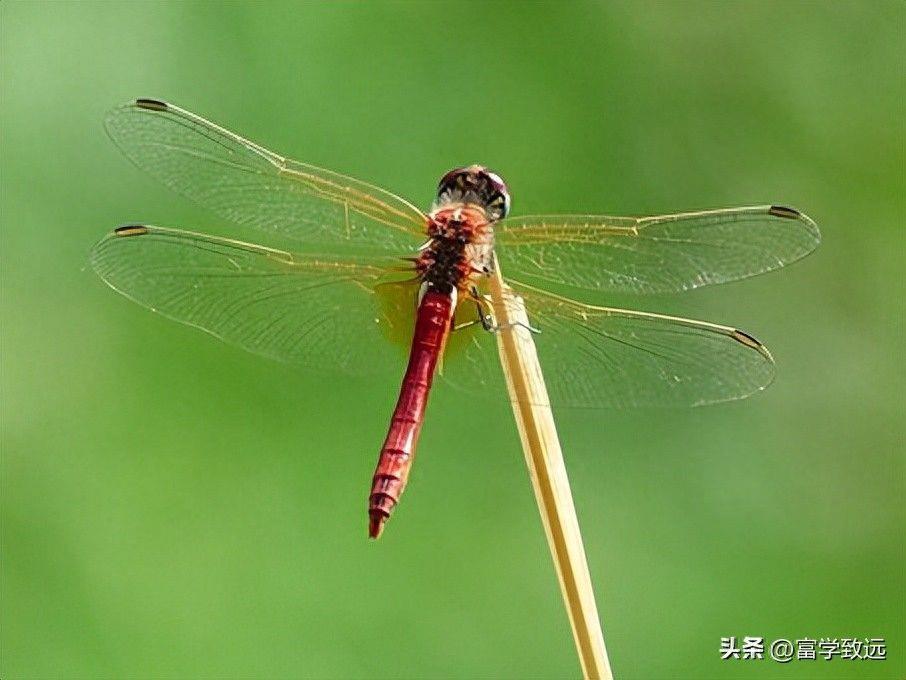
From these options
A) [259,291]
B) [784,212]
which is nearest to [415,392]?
[259,291]

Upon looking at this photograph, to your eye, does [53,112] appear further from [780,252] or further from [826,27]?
[826,27]

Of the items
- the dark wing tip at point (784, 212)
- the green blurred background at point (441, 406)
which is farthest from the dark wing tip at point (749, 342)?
the green blurred background at point (441, 406)

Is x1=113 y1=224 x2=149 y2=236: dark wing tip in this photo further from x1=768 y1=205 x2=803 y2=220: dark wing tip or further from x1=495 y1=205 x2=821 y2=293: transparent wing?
x1=768 y1=205 x2=803 y2=220: dark wing tip

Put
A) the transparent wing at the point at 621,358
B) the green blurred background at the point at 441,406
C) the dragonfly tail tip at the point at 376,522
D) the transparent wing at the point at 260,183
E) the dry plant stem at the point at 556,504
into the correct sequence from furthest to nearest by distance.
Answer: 1. the green blurred background at the point at 441,406
2. the transparent wing at the point at 260,183
3. the transparent wing at the point at 621,358
4. the dragonfly tail tip at the point at 376,522
5. the dry plant stem at the point at 556,504

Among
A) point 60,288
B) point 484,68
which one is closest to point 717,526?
point 484,68

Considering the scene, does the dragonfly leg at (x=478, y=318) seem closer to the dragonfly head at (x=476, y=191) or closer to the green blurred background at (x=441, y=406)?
the dragonfly head at (x=476, y=191)

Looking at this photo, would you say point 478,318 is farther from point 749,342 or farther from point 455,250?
point 749,342
